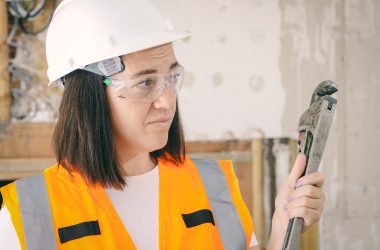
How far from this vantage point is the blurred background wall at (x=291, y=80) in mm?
3293

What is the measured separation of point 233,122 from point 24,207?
2.23m

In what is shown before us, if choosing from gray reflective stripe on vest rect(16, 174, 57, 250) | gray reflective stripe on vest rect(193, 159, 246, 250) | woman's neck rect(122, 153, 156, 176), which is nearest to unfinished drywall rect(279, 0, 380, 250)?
gray reflective stripe on vest rect(193, 159, 246, 250)

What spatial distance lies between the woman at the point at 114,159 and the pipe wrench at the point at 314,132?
0.09ft

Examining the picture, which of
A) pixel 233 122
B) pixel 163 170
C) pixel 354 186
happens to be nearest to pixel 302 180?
pixel 163 170

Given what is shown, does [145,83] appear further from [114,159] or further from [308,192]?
[308,192]

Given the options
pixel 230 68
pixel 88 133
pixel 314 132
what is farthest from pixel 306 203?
pixel 230 68

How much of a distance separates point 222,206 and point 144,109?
370 mm

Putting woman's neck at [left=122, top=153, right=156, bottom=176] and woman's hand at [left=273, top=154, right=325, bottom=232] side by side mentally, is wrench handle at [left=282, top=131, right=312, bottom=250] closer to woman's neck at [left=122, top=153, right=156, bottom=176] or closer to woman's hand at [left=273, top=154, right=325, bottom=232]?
woman's hand at [left=273, top=154, right=325, bottom=232]

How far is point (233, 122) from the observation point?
335 centimetres

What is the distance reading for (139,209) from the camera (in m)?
1.30

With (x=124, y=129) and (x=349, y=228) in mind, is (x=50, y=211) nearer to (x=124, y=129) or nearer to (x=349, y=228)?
(x=124, y=129)

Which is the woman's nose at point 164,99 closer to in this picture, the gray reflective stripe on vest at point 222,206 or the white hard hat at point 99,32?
the white hard hat at point 99,32

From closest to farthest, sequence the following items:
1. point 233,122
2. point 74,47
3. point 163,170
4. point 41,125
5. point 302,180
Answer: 1. point 302,180
2. point 74,47
3. point 163,170
4. point 41,125
5. point 233,122

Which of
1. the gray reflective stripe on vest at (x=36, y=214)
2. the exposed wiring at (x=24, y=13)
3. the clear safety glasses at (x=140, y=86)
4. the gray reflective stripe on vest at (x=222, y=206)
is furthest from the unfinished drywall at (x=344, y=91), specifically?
the gray reflective stripe on vest at (x=36, y=214)
